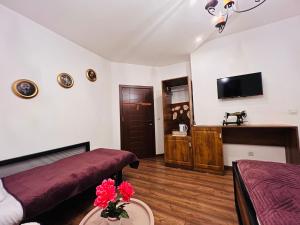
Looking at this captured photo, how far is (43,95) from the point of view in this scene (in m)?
2.37

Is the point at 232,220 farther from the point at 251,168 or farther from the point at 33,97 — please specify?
the point at 33,97

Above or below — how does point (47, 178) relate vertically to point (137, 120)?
below

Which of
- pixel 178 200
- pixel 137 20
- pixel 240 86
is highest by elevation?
pixel 137 20

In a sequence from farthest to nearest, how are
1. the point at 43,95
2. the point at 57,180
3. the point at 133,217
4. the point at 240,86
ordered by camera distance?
the point at 240,86
the point at 43,95
the point at 57,180
the point at 133,217

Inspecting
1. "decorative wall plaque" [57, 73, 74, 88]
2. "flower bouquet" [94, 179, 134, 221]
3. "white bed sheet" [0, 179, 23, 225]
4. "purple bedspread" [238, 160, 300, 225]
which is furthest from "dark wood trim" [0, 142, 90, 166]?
"purple bedspread" [238, 160, 300, 225]

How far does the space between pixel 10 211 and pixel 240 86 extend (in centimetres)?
360

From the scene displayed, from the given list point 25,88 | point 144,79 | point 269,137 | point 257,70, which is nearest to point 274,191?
point 269,137

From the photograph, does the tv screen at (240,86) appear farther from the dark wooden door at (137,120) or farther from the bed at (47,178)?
the bed at (47,178)

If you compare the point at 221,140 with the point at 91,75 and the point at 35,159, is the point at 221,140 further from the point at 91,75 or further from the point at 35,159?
the point at 35,159

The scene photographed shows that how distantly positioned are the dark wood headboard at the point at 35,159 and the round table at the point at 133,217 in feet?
4.82

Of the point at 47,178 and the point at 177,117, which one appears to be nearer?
the point at 47,178

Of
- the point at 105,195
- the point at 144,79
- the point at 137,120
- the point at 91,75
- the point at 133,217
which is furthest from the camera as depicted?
the point at 144,79

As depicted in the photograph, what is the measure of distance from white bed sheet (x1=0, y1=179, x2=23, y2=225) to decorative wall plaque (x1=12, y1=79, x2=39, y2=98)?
50.8 inches

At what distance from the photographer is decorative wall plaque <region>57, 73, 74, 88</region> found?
264cm
